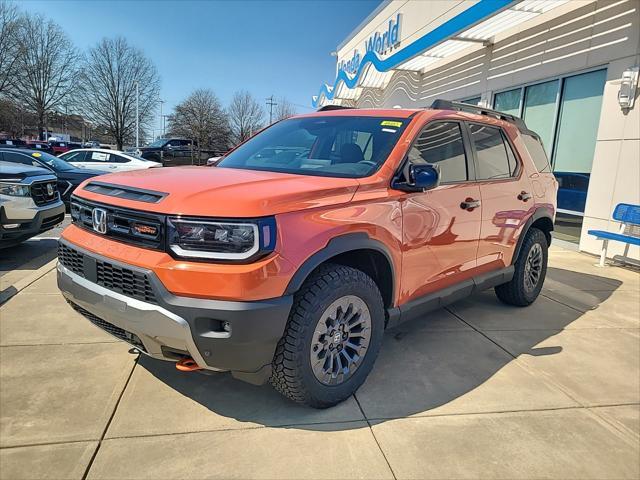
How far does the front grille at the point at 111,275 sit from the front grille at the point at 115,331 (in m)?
0.24

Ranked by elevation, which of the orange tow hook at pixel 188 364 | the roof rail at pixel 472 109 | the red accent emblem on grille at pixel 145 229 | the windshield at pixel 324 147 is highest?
the roof rail at pixel 472 109

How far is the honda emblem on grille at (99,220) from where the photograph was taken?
261 centimetres

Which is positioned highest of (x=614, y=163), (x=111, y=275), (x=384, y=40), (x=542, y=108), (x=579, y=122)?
Result: (x=384, y=40)

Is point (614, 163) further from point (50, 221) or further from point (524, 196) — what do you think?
point (50, 221)

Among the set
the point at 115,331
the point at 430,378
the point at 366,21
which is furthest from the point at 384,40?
the point at 115,331

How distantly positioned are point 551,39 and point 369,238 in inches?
334

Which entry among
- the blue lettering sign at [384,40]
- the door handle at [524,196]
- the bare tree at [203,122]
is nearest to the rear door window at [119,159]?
the blue lettering sign at [384,40]

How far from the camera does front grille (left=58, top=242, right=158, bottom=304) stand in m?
2.33

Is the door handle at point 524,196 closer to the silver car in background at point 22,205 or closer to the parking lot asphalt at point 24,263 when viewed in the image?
the parking lot asphalt at point 24,263

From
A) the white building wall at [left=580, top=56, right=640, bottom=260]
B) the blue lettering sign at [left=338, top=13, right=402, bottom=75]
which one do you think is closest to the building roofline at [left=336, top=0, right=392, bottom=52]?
the blue lettering sign at [left=338, top=13, right=402, bottom=75]

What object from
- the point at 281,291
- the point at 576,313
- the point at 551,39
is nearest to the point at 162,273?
the point at 281,291

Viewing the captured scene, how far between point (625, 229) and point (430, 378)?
6.05 m

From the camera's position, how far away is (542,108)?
9.30m

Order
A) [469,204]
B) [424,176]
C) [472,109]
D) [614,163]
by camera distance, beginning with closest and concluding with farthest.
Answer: [424,176]
[469,204]
[472,109]
[614,163]
